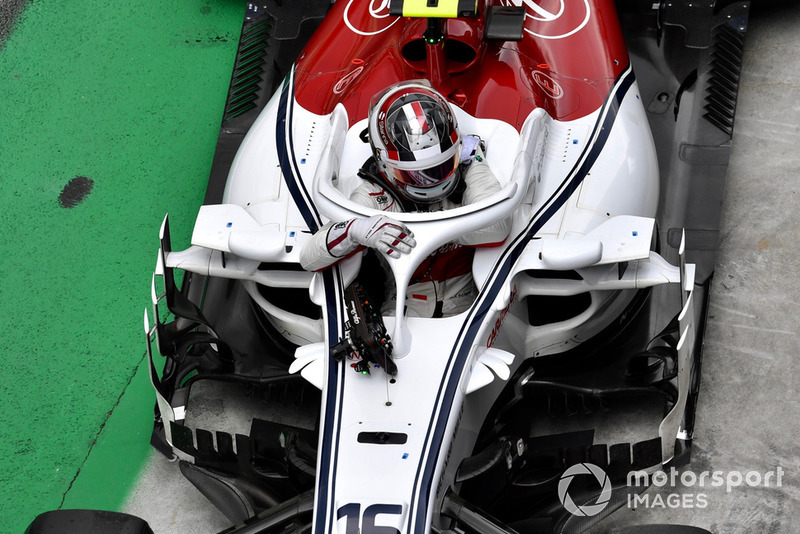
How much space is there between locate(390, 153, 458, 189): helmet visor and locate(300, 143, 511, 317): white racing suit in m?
0.18

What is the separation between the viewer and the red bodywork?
595cm

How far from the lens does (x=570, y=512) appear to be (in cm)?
521

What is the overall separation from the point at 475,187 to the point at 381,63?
1129 millimetres

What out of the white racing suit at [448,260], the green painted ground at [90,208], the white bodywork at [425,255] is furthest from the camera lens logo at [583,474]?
the green painted ground at [90,208]

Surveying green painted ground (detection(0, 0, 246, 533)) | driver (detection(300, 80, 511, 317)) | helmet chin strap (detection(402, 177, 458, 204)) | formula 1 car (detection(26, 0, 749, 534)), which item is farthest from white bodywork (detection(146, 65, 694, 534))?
green painted ground (detection(0, 0, 246, 533))

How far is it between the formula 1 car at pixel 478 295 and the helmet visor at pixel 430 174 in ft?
0.66

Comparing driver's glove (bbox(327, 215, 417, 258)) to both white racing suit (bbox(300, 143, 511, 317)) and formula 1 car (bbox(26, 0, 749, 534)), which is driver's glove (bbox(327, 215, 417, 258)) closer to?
formula 1 car (bbox(26, 0, 749, 534))

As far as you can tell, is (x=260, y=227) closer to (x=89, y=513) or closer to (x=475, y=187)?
(x=475, y=187)

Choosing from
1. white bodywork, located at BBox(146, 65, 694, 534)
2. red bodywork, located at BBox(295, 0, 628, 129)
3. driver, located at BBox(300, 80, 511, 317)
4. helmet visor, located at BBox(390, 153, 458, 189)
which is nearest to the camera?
white bodywork, located at BBox(146, 65, 694, 534)

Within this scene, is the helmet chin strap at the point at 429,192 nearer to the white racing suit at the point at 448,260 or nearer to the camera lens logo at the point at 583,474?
the white racing suit at the point at 448,260

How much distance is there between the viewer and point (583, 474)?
5.28 m

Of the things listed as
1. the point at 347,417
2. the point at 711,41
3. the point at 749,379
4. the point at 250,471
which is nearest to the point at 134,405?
the point at 250,471

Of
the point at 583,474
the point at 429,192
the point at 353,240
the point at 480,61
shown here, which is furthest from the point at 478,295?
the point at 480,61

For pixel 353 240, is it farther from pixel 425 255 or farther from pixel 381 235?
pixel 425 255
